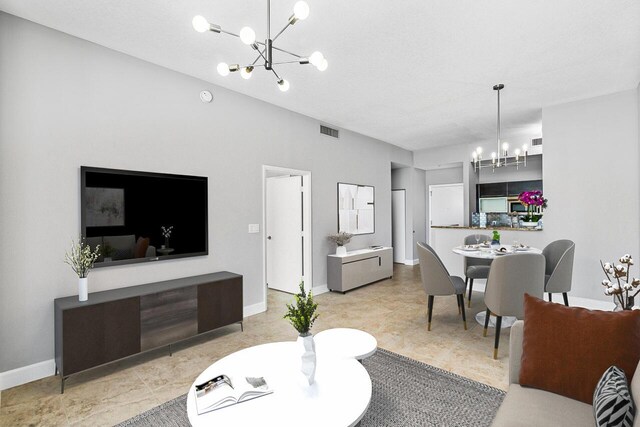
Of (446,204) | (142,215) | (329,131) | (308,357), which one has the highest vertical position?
(329,131)

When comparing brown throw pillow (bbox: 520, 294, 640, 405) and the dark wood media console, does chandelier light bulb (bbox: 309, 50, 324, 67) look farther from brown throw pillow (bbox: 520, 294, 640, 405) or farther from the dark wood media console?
the dark wood media console

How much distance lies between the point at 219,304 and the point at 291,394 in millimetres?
2011

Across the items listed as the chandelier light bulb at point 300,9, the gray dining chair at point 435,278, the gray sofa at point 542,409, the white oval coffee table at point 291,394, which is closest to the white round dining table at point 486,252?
the gray dining chair at point 435,278

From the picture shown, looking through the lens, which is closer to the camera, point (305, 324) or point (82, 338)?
point (305, 324)

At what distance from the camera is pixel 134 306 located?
2777 millimetres

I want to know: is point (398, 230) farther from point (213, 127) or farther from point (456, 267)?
point (213, 127)

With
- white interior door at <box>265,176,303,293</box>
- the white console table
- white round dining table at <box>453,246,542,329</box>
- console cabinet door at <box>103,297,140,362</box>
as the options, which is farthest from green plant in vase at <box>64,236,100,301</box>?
white round dining table at <box>453,246,542,329</box>

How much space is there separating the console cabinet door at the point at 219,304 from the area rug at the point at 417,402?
1000 mm

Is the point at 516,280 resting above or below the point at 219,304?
above

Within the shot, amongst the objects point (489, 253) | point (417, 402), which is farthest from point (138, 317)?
point (489, 253)

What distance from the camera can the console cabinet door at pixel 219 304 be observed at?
10.8 ft

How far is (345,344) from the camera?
226 centimetres

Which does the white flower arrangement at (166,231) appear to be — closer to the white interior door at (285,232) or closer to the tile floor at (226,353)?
the tile floor at (226,353)

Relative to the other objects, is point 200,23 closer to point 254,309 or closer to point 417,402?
point 417,402
